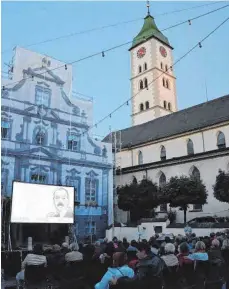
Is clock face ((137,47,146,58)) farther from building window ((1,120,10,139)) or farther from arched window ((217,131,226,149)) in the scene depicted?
building window ((1,120,10,139))

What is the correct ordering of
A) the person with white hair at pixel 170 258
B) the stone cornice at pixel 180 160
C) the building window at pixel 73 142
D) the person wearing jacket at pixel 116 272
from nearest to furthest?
the person wearing jacket at pixel 116 272, the person with white hair at pixel 170 258, the building window at pixel 73 142, the stone cornice at pixel 180 160

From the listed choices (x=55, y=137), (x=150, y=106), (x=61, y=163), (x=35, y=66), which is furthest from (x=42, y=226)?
(x=150, y=106)

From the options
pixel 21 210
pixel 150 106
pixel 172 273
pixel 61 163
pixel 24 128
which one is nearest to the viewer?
pixel 172 273

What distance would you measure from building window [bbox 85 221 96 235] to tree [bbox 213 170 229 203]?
9.66 m

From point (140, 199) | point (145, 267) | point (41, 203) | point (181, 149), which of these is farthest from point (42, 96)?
point (145, 267)

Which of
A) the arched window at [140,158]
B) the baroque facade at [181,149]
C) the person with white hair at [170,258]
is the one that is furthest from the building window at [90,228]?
the person with white hair at [170,258]

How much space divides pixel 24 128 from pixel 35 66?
5.31 meters

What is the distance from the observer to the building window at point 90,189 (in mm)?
25697

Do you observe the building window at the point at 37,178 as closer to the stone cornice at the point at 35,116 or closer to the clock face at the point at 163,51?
the stone cornice at the point at 35,116

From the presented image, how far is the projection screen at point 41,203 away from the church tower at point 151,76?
35.0 meters

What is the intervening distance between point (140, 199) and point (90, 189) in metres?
4.96

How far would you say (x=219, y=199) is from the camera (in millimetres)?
24125

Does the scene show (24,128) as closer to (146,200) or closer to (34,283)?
(146,200)

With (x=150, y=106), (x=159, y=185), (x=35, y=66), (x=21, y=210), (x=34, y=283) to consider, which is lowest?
(x=34, y=283)
